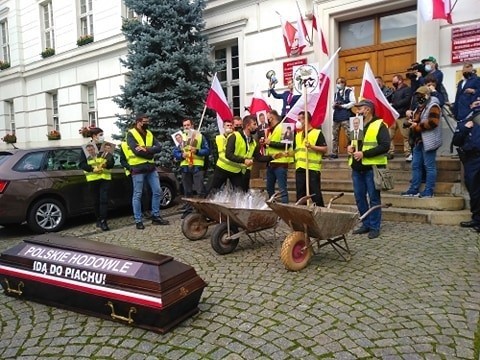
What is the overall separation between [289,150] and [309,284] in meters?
3.35

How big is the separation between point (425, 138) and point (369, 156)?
1.44m

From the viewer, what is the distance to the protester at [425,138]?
21.7 ft

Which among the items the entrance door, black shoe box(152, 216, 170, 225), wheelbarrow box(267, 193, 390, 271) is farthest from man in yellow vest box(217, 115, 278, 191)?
the entrance door

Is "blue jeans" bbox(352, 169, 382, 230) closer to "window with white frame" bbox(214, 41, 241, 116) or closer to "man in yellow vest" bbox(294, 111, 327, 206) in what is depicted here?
"man in yellow vest" bbox(294, 111, 327, 206)

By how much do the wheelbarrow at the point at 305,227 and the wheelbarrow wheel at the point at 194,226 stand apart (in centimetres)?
193

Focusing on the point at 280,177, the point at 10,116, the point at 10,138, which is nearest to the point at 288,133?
the point at 280,177

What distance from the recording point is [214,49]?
1250cm

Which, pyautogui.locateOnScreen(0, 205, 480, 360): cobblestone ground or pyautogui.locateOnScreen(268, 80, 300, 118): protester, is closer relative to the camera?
pyautogui.locateOnScreen(0, 205, 480, 360): cobblestone ground

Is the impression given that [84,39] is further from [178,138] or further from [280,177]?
[280,177]

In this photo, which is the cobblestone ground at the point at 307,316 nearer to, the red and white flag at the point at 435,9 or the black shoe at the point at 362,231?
the black shoe at the point at 362,231

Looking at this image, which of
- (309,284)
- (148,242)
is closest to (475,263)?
(309,284)

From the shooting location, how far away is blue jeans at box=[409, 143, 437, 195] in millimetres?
6703

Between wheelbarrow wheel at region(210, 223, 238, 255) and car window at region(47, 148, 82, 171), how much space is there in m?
4.02

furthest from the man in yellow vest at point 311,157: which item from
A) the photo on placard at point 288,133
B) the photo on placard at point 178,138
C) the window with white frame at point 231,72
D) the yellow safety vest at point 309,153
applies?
the window with white frame at point 231,72
